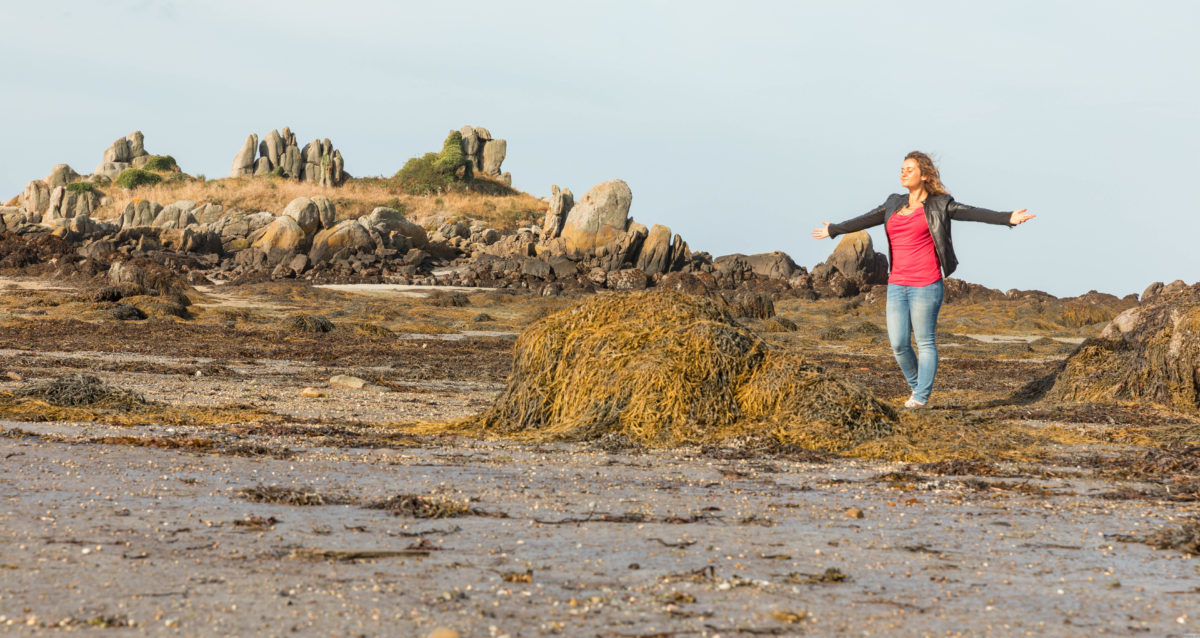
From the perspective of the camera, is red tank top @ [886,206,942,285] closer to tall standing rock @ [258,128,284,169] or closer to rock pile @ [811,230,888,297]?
rock pile @ [811,230,888,297]

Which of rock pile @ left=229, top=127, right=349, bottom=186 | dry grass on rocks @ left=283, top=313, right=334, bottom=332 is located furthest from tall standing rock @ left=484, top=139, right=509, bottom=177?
dry grass on rocks @ left=283, top=313, right=334, bottom=332

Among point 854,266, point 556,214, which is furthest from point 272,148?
point 854,266

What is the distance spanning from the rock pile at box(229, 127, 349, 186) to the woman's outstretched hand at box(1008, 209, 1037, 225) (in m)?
84.7

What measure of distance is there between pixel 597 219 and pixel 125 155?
58.3 meters

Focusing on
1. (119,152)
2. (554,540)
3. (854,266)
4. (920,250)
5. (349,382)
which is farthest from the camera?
(119,152)

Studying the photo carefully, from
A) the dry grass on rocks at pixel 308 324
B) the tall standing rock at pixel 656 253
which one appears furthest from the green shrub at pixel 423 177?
the dry grass on rocks at pixel 308 324

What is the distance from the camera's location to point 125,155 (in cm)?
9488

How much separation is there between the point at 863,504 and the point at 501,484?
2.12 metres

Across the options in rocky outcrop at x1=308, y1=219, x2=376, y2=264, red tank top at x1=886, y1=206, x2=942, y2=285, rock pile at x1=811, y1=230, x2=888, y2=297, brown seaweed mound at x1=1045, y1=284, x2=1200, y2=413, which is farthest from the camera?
rocky outcrop at x1=308, y1=219, x2=376, y2=264

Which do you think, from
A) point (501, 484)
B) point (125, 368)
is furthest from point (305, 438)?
point (125, 368)

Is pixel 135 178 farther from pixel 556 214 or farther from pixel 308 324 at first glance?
pixel 308 324

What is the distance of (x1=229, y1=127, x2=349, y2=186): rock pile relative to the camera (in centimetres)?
8969

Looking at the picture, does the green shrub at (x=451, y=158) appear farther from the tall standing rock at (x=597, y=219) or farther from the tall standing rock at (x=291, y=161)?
the tall standing rock at (x=597, y=219)

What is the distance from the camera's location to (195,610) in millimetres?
3494
